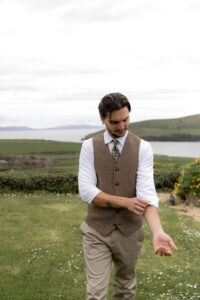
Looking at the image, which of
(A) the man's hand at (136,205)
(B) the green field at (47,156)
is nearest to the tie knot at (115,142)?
(A) the man's hand at (136,205)

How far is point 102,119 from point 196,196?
35.1 feet

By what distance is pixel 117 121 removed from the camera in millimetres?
3285

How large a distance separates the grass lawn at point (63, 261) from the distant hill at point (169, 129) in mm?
69027

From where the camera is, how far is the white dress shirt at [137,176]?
3354 millimetres

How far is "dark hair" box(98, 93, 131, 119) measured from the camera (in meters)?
3.22

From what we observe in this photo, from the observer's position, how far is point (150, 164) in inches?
137

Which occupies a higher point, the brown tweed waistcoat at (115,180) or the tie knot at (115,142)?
the tie knot at (115,142)

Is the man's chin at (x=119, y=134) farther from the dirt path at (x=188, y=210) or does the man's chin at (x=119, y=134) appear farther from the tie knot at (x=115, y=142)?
the dirt path at (x=188, y=210)

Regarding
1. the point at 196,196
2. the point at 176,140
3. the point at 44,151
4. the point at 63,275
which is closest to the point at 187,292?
the point at 63,275

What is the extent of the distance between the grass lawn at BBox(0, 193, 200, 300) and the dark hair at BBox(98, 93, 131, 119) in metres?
3.53

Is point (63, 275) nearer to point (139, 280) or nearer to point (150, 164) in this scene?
point (139, 280)

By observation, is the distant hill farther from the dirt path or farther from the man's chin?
the man's chin

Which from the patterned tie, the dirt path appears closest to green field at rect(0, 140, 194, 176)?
the dirt path

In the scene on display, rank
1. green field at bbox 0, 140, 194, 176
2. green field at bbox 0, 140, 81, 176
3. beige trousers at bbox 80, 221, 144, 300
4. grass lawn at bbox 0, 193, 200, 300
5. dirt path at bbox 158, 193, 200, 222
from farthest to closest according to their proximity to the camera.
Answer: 1. green field at bbox 0, 140, 81, 176
2. green field at bbox 0, 140, 194, 176
3. dirt path at bbox 158, 193, 200, 222
4. grass lawn at bbox 0, 193, 200, 300
5. beige trousers at bbox 80, 221, 144, 300
